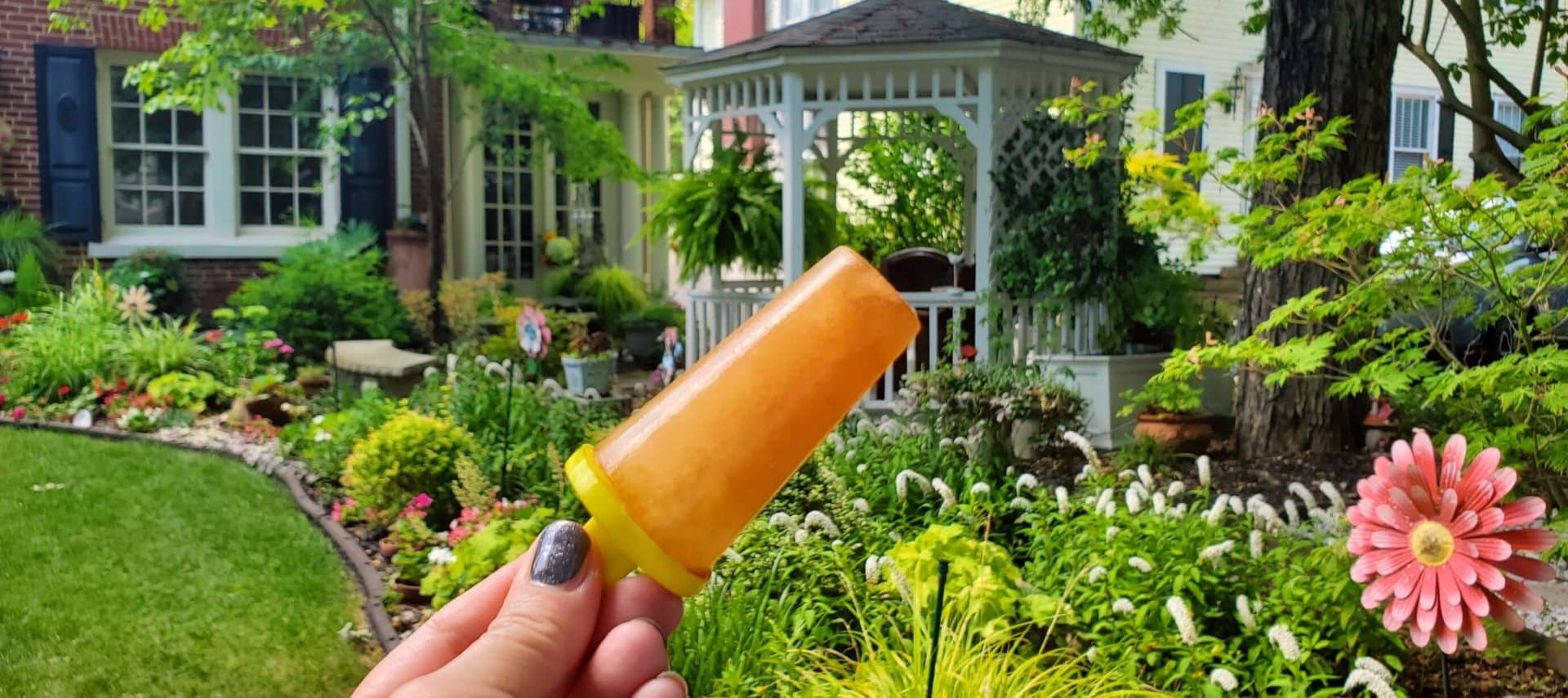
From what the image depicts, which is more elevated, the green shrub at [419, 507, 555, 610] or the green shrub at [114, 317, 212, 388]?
the green shrub at [114, 317, 212, 388]

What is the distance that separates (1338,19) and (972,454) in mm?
3107

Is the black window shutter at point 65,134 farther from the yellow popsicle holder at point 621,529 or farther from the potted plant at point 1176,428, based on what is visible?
the yellow popsicle holder at point 621,529

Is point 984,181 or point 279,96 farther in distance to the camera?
point 279,96

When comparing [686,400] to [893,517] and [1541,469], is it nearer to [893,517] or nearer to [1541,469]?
[1541,469]

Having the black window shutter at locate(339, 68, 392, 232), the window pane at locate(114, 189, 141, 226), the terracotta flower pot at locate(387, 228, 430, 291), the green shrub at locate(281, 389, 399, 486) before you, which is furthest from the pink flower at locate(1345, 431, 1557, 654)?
the window pane at locate(114, 189, 141, 226)

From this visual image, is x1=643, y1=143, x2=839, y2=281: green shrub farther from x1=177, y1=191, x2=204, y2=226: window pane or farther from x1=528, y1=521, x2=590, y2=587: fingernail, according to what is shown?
x1=528, y1=521, x2=590, y2=587: fingernail

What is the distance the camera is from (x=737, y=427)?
3.18 ft

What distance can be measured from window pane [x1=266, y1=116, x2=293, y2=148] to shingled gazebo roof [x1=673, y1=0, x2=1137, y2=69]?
18.4 ft

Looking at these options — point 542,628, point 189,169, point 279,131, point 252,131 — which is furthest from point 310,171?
point 542,628

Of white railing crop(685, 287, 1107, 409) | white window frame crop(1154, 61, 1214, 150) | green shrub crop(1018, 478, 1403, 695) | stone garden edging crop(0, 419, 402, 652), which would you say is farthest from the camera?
white window frame crop(1154, 61, 1214, 150)

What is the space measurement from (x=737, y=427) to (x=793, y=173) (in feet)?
26.2

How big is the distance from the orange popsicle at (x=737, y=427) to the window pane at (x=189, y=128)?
13.3 m

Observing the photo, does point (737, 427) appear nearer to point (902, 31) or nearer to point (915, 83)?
point (902, 31)

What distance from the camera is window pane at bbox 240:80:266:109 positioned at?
12719 millimetres
